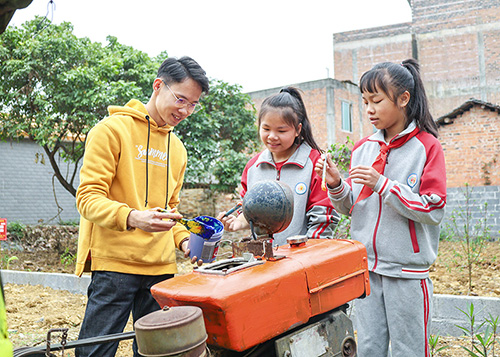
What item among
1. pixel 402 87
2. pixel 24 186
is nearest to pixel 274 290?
pixel 402 87

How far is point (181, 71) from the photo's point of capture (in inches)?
83.8

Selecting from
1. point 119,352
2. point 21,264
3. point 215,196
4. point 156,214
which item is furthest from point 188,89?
point 215,196

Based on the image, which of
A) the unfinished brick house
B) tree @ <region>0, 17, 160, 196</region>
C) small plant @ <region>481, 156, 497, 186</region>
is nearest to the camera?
tree @ <region>0, 17, 160, 196</region>

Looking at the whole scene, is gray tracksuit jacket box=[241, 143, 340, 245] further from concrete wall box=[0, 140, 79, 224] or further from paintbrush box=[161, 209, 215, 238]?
concrete wall box=[0, 140, 79, 224]

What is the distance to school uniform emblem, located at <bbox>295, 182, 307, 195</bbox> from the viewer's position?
6.89ft

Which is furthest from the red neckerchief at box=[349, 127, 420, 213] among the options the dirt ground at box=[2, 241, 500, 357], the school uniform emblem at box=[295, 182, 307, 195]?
the dirt ground at box=[2, 241, 500, 357]

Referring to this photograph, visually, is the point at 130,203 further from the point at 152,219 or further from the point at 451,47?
the point at 451,47

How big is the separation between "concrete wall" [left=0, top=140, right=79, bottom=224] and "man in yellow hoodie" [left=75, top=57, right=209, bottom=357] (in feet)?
42.1

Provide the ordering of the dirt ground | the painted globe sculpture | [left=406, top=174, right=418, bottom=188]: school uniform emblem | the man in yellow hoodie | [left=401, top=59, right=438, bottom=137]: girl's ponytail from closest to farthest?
the painted globe sculpture, the man in yellow hoodie, [left=406, top=174, right=418, bottom=188]: school uniform emblem, [left=401, top=59, right=438, bottom=137]: girl's ponytail, the dirt ground

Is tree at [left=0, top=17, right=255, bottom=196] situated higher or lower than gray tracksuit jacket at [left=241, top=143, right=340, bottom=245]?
higher

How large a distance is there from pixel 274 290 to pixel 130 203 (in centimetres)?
90

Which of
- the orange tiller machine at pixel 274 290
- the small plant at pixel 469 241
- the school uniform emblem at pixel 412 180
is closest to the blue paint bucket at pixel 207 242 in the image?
the orange tiller machine at pixel 274 290

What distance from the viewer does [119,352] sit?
3760 mm

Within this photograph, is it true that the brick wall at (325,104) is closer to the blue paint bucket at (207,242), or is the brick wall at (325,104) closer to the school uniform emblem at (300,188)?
the school uniform emblem at (300,188)
